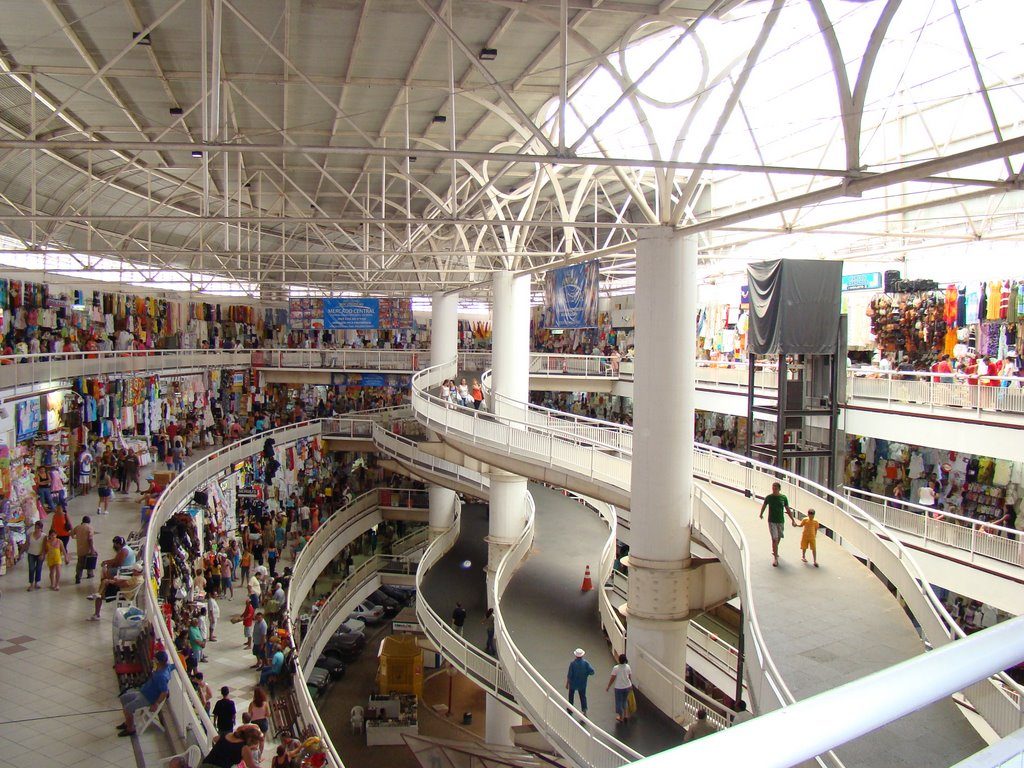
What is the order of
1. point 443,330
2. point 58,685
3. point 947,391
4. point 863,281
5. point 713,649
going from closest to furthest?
point 58,685, point 947,391, point 713,649, point 863,281, point 443,330

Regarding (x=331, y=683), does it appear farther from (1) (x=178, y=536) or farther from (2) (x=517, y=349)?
(2) (x=517, y=349)

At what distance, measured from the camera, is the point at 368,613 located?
3603 cm

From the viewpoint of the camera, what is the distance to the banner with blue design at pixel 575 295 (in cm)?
1983

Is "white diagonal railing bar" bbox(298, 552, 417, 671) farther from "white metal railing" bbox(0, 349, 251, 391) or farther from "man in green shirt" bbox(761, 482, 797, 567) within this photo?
"man in green shirt" bbox(761, 482, 797, 567)

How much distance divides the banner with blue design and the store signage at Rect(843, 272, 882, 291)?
29.4ft

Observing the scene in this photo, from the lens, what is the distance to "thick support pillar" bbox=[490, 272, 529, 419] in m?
23.9

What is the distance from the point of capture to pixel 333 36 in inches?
543

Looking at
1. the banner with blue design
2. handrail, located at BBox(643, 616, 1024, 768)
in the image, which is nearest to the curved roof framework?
the banner with blue design

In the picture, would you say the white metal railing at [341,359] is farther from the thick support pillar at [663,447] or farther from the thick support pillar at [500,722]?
the thick support pillar at [663,447]

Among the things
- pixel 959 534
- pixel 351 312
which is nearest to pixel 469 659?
pixel 959 534

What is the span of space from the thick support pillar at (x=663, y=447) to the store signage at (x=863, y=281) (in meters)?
11.6

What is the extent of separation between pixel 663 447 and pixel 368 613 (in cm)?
2594

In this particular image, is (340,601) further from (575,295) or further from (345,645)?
(575,295)

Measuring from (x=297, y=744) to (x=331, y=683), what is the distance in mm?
20258
